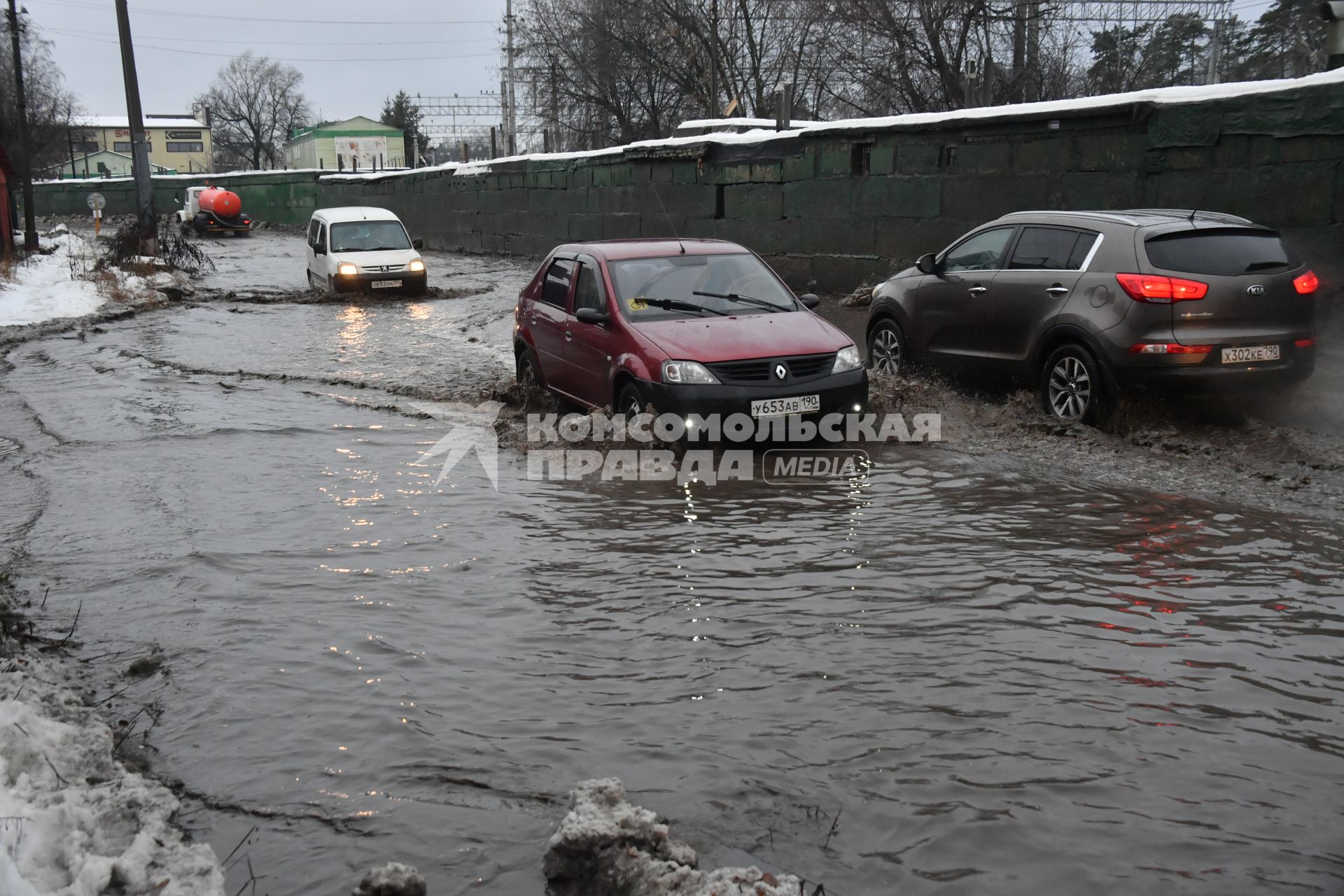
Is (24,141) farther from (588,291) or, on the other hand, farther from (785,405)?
(785,405)

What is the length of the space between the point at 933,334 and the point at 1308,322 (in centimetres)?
288

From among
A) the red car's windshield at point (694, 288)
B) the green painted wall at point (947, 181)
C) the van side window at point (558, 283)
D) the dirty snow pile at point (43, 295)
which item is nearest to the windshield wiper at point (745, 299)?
the red car's windshield at point (694, 288)

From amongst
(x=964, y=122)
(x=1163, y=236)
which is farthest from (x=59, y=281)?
(x=1163, y=236)

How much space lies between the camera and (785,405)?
8422 mm

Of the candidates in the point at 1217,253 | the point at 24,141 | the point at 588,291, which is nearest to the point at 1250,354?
the point at 1217,253

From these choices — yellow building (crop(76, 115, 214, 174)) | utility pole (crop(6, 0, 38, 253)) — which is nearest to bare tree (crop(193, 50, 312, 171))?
yellow building (crop(76, 115, 214, 174))

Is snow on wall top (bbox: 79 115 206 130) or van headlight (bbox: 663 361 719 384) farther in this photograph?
snow on wall top (bbox: 79 115 206 130)

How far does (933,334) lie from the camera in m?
10.6

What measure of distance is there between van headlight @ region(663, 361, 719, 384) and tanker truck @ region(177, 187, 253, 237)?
157 feet

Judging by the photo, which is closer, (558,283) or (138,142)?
(558,283)

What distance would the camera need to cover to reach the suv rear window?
8.59 metres

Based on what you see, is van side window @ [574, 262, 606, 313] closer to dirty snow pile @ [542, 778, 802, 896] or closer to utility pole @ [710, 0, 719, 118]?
dirty snow pile @ [542, 778, 802, 896]

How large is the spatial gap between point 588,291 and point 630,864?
6689mm

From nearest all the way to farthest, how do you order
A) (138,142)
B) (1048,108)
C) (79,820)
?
(79,820) < (1048,108) < (138,142)
